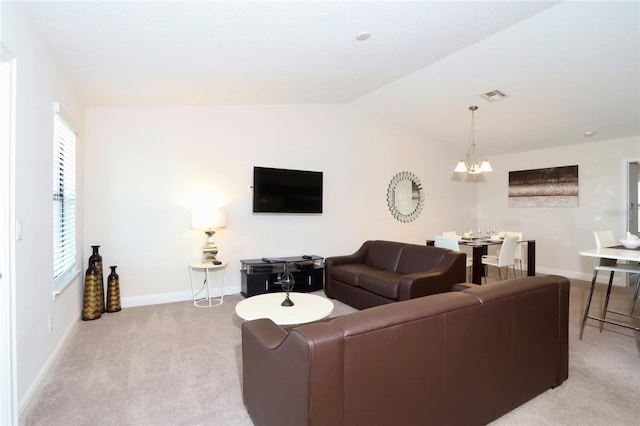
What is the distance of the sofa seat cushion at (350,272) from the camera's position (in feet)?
13.7

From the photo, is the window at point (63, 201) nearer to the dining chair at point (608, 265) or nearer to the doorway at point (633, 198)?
the dining chair at point (608, 265)

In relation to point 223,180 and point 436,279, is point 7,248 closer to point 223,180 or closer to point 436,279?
point 223,180

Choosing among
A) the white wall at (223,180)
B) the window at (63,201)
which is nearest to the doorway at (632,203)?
the white wall at (223,180)

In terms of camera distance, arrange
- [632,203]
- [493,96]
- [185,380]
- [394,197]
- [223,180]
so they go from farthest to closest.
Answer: [394,197]
[632,203]
[223,180]
[493,96]
[185,380]

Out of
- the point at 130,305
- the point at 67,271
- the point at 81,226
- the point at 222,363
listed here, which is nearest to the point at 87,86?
the point at 81,226

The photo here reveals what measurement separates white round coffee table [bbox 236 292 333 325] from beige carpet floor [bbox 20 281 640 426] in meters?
0.41

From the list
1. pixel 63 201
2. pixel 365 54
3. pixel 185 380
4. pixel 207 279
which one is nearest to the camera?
pixel 185 380

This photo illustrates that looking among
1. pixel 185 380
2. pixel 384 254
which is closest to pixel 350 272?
pixel 384 254

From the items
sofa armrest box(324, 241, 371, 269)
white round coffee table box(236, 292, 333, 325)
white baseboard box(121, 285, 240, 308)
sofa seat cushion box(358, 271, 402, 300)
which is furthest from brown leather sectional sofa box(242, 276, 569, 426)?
white baseboard box(121, 285, 240, 308)

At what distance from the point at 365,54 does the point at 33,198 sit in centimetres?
304

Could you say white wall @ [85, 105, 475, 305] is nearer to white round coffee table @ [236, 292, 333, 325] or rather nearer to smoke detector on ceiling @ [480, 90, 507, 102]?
smoke detector on ceiling @ [480, 90, 507, 102]

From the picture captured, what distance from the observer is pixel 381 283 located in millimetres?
3781

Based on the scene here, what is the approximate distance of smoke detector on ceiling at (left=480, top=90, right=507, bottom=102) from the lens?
14.6 ft

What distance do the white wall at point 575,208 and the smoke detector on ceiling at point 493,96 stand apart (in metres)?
2.43
